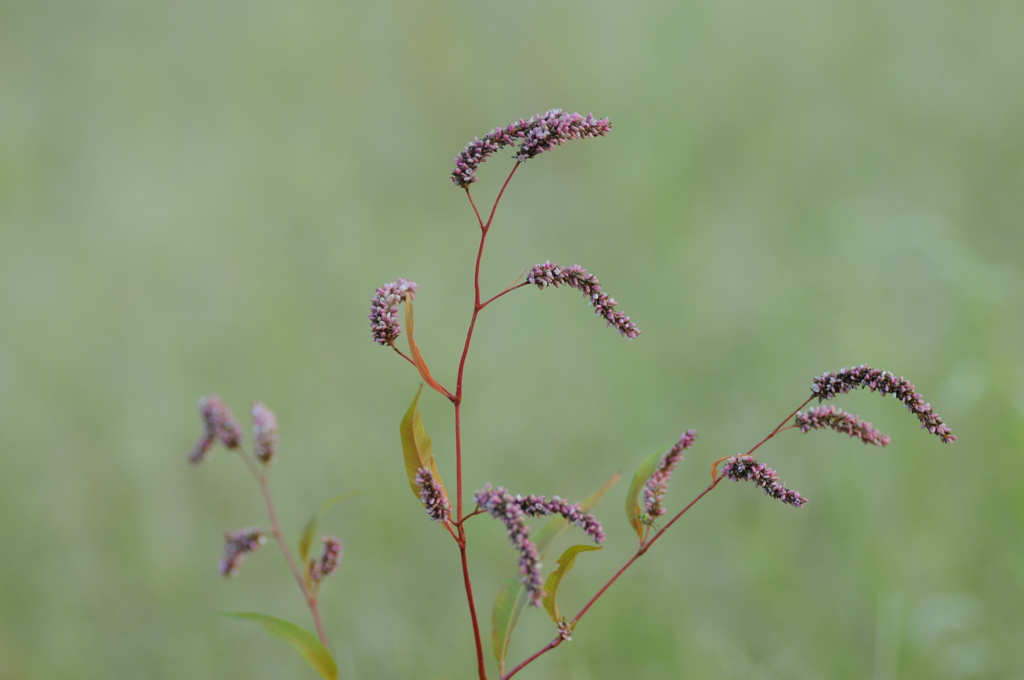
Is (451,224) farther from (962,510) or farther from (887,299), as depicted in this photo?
(962,510)

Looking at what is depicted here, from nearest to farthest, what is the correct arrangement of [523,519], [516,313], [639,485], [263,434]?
[523,519]
[639,485]
[263,434]
[516,313]

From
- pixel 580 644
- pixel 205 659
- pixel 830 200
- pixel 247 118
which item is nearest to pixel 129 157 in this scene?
pixel 247 118

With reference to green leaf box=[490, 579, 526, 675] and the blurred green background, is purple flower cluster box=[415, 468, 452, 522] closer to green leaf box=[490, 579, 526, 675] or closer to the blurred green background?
green leaf box=[490, 579, 526, 675]

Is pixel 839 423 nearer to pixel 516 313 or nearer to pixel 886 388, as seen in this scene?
pixel 886 388

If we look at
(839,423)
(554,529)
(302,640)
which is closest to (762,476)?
(839,423)

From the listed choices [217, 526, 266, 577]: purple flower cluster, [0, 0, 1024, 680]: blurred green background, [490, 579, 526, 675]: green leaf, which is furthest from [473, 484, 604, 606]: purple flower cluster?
[0, 0, 1024, 680]: blurred green background

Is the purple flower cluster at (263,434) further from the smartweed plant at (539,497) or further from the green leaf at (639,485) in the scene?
the green leaf at (639,485)
